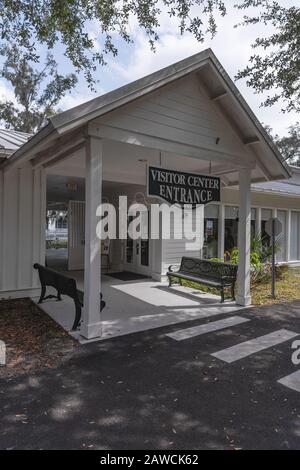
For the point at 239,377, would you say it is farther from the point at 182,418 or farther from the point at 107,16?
the point at 107,16

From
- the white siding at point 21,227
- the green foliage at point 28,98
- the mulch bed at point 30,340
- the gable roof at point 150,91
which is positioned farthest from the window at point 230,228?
the green foliage at point 28,98

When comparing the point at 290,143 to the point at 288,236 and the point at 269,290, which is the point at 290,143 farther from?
the point at 269,290

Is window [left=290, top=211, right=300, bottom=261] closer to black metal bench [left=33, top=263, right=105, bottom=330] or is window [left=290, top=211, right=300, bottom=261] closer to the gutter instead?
black metal bench [left=33, top=263, right=105, bottom=330]

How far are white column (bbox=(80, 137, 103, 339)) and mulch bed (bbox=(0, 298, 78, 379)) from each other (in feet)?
1.51

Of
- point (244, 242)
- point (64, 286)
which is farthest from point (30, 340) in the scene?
point (244, 242)

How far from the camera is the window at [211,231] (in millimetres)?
10492

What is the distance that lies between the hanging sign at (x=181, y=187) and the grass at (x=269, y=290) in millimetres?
2675

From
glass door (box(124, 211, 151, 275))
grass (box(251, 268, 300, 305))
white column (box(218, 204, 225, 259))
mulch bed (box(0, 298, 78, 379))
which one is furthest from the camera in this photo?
white column (box(218, 204, 225, 259))

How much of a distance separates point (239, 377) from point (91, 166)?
10.6 ft

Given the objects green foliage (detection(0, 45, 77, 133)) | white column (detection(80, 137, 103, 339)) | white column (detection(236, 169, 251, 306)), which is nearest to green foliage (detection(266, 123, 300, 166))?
green foliage (detection(0, 45, 77, 133))

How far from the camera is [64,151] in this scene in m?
5.20

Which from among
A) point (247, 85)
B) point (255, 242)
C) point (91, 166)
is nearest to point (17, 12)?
point (91, 166)

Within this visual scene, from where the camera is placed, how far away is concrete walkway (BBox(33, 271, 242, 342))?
5.11m

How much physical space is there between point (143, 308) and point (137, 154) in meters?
3.15
